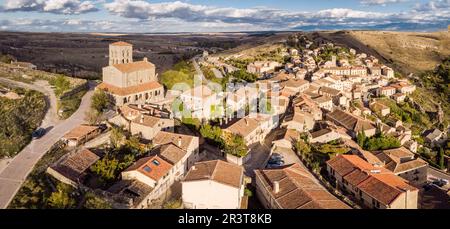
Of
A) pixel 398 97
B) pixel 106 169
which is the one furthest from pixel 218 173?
pixel 398 97

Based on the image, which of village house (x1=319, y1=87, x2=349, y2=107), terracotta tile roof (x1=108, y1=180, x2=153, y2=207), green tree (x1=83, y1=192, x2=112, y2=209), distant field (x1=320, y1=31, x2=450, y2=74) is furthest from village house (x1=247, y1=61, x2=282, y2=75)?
green tree (x1=83, y1=192, x2=112, y2=209)

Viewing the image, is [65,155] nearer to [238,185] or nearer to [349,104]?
[238,185]

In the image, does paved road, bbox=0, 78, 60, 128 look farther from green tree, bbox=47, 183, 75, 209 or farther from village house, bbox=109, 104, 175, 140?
green tree, bbox=47, 183, 75, 209

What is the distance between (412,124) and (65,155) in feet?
168

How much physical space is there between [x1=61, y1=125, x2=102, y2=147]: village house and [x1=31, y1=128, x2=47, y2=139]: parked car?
1.90 meters

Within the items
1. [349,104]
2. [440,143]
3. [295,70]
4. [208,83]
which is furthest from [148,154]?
[295,70]

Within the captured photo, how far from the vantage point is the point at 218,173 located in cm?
2261

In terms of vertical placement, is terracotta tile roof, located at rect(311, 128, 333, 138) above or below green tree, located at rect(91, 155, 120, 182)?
below

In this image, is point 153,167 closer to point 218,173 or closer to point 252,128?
point 218,173

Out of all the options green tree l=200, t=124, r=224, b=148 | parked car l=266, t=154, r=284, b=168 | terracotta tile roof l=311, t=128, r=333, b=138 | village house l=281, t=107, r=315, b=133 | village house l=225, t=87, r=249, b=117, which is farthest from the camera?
village house l=225, t=87, r=249, b=117

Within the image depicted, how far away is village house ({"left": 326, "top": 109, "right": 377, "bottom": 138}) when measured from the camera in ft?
148

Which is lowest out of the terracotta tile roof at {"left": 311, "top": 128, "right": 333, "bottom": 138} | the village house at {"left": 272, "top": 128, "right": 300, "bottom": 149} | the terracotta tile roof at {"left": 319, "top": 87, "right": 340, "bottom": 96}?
the terracotta tile roof at {"left": 311, "top": 128, "right": 333, "bottom": 138}

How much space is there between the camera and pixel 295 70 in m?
72.8

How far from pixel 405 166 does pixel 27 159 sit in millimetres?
30339
